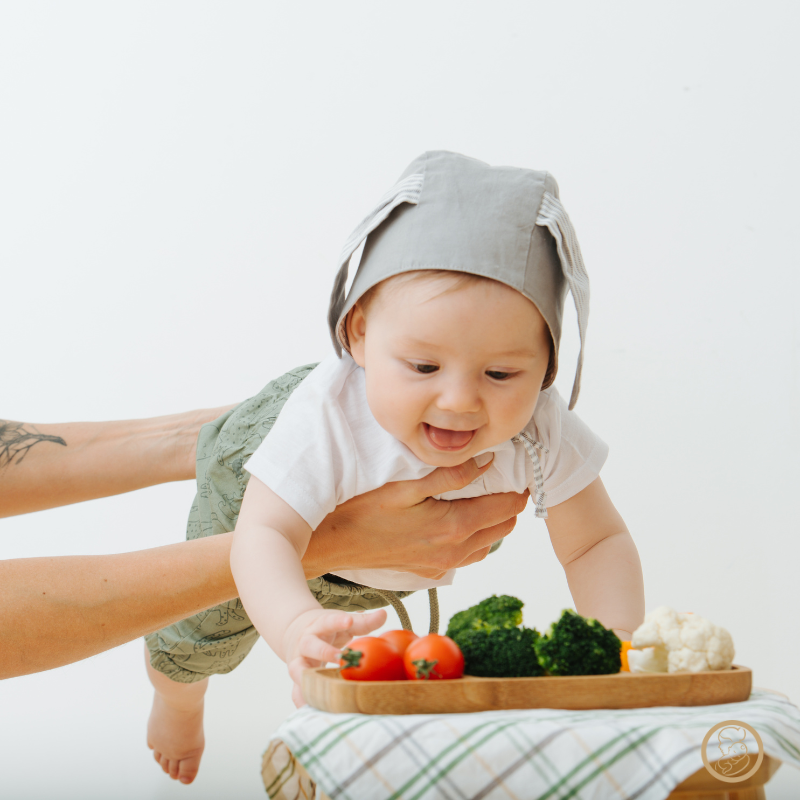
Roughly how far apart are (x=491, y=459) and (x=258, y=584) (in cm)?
44

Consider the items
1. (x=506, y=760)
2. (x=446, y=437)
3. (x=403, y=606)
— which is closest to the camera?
(x=506, y=760)

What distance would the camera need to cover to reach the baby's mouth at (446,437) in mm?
1023

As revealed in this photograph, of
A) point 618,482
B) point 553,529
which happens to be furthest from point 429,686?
point 618,482

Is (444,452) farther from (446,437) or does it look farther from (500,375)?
(500,375)

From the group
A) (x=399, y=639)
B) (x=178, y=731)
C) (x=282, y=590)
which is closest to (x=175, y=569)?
(x=282, y=590)

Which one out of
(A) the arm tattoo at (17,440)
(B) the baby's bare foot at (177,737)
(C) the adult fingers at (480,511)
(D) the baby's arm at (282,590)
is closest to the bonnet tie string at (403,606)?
(C) the adult fingers at (480,511)

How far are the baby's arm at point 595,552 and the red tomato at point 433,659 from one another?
55 centimetres

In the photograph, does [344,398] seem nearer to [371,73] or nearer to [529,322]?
[529,322]

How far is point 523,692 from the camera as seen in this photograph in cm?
64

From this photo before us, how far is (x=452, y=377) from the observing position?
0.94m

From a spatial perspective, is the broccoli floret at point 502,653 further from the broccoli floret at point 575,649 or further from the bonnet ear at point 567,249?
the bonnet ear at point 567,249

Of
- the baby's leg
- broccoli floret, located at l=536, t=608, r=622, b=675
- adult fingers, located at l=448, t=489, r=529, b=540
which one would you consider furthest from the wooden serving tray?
the baby's leg

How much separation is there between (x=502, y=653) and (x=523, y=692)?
0.05m

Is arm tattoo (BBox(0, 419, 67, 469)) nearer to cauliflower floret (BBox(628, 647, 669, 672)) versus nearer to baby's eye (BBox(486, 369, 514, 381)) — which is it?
baby's eye (BBox(486, 369, 514, 381))
